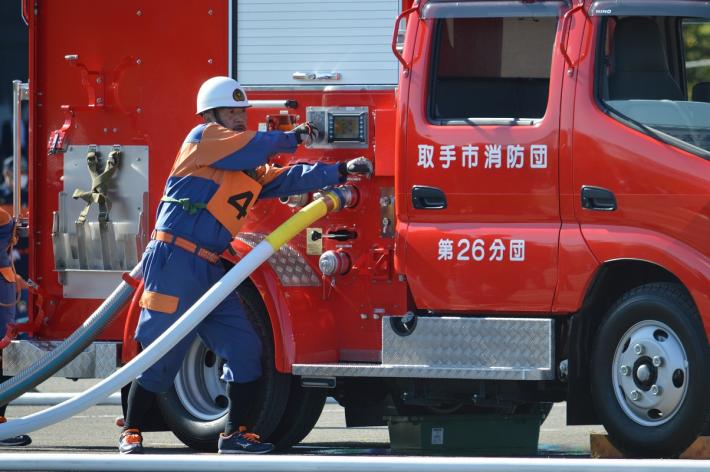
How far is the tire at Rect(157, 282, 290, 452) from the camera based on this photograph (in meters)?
8.34

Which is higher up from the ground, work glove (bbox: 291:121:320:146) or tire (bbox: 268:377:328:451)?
work glove (bbox: 291:121:320:146)

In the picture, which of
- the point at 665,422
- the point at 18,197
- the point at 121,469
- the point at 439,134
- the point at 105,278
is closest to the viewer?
the point at 121,469

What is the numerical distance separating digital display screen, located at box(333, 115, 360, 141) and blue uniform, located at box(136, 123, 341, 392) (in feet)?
0.94

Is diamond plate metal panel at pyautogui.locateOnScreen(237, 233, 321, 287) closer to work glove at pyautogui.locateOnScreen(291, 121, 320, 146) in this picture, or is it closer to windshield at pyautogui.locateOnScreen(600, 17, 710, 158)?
work glove at pyautogui.locateOnScreen(291, 121, 320, 146)

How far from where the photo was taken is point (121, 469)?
6328 millimetres

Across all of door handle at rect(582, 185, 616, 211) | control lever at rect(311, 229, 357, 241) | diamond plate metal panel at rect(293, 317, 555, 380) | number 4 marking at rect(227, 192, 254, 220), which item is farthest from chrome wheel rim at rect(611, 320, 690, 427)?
number 4 marking at rect(227, 192, 254, 220)

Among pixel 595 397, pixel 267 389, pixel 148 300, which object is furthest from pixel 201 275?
pixel 595 397

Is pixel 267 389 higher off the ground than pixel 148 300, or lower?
lower

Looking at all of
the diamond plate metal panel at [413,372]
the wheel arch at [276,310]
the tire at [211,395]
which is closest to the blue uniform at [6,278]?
the tire at [211,395]

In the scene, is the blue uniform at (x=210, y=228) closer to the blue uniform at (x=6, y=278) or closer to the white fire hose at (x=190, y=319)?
the white fire hose at (x=190, y=319)

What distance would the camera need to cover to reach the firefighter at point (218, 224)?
7879 millimetres

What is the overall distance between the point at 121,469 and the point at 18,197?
3679 millimetres

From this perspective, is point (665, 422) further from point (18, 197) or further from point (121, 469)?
point (18, 197)

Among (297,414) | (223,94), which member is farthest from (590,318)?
(223,94)
